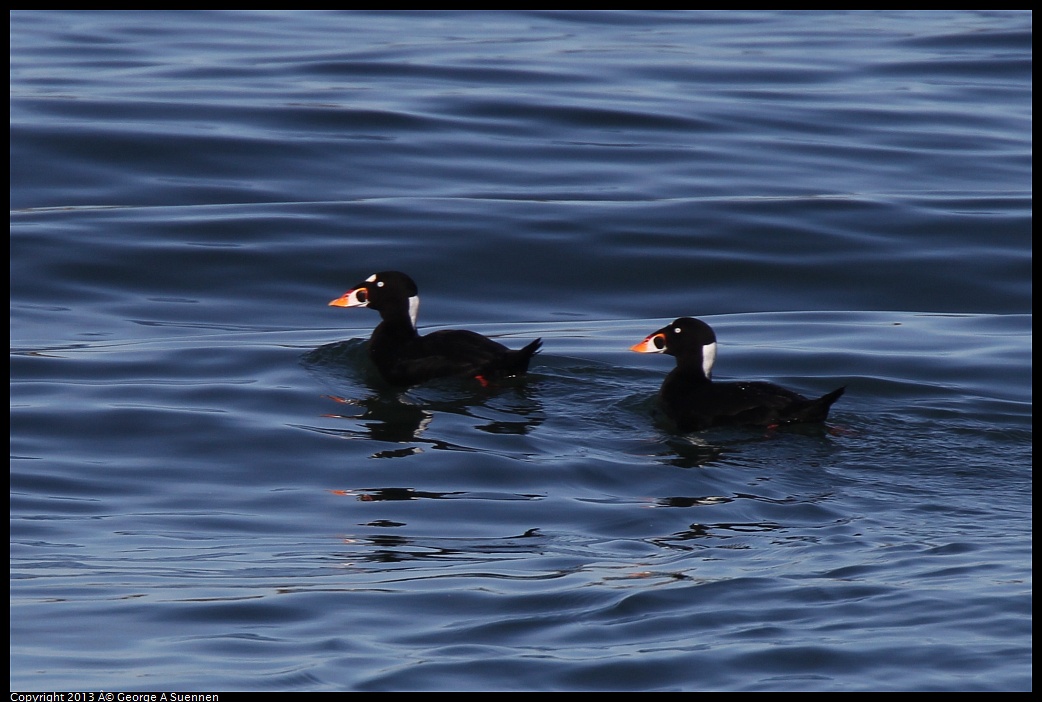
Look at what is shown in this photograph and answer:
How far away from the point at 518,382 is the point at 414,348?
783mm

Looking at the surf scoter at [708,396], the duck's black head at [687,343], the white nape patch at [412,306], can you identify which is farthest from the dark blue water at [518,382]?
the white nape patch at [412,306]

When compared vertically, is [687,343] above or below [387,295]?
below

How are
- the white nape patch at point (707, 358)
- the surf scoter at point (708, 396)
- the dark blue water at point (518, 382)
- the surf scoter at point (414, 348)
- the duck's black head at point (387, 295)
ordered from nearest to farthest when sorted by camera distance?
1. the dark blue water at point (518, 382)
2. the surf scoter at point (708, 396)
3. the white nape patch at point (707, 358)
4. the surf scoter at point (414, 348)
5. the duck's black head at point (387, 295)

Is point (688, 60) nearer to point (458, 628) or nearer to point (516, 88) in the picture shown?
point (516, 88)

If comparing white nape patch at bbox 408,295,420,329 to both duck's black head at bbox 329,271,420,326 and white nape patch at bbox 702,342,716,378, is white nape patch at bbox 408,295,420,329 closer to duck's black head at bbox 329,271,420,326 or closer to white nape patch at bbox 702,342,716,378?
duck's black head at bbox 329,271,420,326

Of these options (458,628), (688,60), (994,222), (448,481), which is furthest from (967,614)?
(688,60)

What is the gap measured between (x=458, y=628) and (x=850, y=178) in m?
13.1

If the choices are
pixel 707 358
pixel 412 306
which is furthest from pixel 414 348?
pixel 707 358

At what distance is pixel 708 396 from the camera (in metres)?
9.40

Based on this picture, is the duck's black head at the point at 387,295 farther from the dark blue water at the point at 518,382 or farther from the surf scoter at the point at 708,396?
the surf scoter at the point at 708,396

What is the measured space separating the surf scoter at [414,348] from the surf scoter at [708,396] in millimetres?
863

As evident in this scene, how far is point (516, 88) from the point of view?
72.1 feet

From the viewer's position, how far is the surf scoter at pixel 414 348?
10.1m

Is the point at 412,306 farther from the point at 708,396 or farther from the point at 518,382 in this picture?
the point at 708,396
